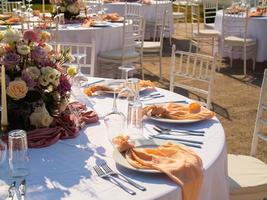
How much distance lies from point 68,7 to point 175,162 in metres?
4.87

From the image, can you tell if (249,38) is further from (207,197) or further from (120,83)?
(207,197)

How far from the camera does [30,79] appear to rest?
6.82 ft

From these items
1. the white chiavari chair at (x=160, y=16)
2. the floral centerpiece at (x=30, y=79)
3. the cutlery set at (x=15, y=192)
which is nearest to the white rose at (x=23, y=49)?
the floral centerpiece at (x=30, y=79)

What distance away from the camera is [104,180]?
5.99 feet

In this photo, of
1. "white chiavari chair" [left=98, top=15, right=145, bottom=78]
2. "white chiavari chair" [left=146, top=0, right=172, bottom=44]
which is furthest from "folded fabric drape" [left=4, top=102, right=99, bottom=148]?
"white chiavari chair" [left=146, top=0, right=172, bottom=44]

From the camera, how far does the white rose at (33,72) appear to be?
209 centimetres

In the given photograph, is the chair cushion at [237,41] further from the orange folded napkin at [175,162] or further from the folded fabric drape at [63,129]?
the orange folded napkin at [175,162]

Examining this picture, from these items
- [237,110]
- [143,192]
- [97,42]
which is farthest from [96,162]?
[97,42]

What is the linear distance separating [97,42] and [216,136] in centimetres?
401

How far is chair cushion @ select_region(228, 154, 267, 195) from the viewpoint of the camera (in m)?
2.56

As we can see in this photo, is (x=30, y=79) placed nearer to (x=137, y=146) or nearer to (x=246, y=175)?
(x=137, y=146)

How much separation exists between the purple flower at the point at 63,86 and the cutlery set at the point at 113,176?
46 cm

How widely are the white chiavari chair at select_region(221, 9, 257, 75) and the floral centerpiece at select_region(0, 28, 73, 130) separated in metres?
5.47

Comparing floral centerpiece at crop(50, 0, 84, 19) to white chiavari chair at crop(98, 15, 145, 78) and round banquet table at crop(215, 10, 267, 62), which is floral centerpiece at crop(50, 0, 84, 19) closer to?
white chiavari chair at crop(98, 15, 145, 78)
